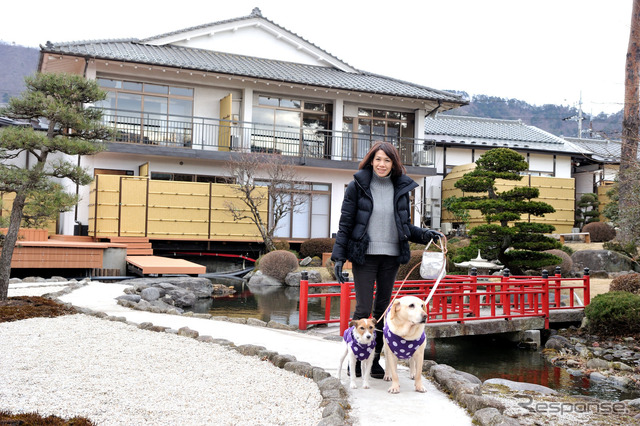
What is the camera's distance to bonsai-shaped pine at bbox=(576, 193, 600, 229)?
2556cm

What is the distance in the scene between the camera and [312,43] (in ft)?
77.3

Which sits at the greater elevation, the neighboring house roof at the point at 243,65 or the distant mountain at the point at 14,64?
the distant mountain at the point at 14,64

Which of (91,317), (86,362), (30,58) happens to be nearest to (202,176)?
(91,317)

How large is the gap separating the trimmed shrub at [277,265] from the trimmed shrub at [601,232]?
12.4 m

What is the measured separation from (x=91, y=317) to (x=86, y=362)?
9.81 ft

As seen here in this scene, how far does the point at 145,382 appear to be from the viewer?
4.70 meters

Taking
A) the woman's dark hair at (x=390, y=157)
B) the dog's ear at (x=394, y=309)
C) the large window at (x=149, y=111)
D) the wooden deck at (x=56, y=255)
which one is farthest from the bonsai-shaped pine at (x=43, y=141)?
the large window at (x=149, y=111)

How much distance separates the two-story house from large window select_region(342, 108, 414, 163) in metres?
0.05

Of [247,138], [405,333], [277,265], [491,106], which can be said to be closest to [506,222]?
[277,265]

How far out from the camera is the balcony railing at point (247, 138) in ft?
64.3

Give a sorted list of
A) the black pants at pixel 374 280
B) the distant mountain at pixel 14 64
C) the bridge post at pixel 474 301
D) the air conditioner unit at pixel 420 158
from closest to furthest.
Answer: the black pants at pixel 374 280, the bridge post at pixel 474 301, the air conditioner unit at pixel 420 158, the distant mountain at pixel 14 64

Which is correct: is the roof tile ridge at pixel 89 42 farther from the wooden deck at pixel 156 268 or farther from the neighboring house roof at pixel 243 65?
the wooden deck at pixel 156 268

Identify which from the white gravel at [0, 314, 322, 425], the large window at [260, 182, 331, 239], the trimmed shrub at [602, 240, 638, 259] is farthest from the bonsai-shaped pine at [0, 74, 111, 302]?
the trimmed shrub at [602, 240, 638, 259]

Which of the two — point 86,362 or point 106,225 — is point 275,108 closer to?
point 106,225
